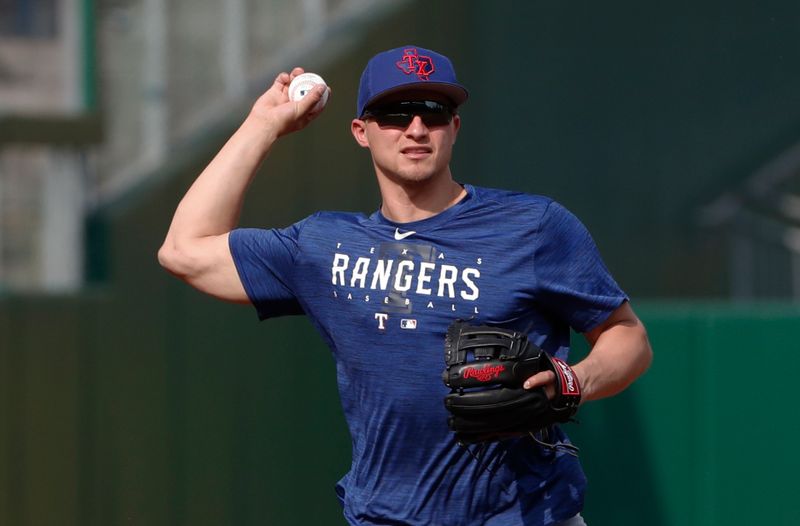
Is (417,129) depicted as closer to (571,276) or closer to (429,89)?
(429,89)

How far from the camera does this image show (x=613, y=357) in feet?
10.6

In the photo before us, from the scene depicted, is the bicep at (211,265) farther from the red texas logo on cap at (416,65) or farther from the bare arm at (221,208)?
the red texas logo on cap at (416,65)

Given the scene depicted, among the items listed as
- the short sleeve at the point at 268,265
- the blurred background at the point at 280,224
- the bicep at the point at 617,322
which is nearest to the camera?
the bicep at the point at 617,322

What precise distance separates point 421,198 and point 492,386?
0.60m

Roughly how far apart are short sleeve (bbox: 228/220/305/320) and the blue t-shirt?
193mm

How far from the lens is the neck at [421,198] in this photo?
3355 millimetres

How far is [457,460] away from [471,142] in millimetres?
3227

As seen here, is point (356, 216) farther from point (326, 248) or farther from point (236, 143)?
point (236, 143)

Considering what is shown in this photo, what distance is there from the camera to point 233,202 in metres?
3.64

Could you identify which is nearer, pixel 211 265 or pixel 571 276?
pixel 571 276

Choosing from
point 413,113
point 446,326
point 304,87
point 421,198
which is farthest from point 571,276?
point 304,87

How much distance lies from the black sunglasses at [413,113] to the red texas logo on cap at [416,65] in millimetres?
69

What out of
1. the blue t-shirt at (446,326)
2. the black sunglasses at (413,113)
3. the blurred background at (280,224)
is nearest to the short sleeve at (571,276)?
the blue t-shirt at (446,326)

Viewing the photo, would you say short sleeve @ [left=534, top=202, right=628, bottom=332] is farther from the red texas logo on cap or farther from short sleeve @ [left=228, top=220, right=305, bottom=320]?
short sleeve @ [left=228, top=220, right=305, bottom=320]
